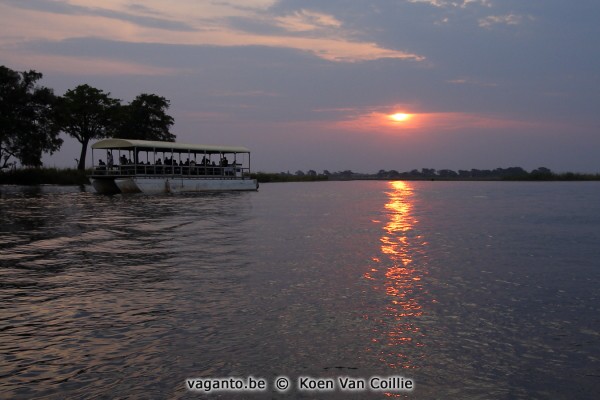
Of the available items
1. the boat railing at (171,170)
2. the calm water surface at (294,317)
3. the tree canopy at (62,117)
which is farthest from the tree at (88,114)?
the calm water surface at (294,317)

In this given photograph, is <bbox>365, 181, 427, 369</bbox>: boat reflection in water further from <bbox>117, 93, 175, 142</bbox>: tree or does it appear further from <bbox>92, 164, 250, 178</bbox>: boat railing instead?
<bbox>117, 93, 175, 142</bbox>: tree

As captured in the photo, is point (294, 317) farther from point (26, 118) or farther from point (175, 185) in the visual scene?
point (26, 118)

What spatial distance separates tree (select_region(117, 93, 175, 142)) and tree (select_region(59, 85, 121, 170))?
3.45 m

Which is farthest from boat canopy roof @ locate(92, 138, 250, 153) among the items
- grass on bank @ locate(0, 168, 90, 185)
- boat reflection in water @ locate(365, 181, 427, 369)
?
boat reflection in water @ locate(365, 181, 427, 369)

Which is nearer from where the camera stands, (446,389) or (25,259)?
(446,389)

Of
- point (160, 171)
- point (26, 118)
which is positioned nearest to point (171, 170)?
point (160, 171)

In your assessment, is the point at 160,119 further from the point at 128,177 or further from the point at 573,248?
the point at 573,248

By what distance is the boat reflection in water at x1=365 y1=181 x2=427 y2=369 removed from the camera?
6406 mm

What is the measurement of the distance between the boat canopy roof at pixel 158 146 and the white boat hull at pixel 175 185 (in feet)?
9.63

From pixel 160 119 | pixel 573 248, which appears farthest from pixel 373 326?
pixel 160 119

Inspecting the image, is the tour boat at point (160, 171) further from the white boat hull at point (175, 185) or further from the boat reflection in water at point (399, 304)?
the boat reflection in water at point (399, 304)

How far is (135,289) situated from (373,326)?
4.75 metres

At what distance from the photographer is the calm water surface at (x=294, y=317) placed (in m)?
5.60

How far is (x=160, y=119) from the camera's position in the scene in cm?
8688
